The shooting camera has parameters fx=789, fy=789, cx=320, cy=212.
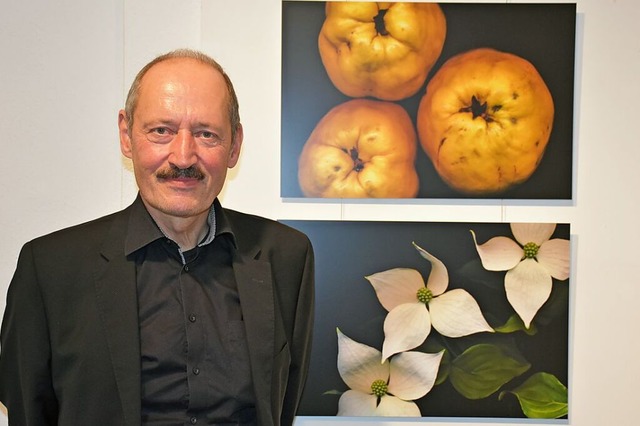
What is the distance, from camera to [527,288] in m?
2.07

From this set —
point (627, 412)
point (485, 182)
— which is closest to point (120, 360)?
point (485, 182)

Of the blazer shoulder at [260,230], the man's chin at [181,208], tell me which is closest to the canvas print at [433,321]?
the blazer shoulder at [260,230]

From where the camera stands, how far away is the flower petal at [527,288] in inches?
81.4

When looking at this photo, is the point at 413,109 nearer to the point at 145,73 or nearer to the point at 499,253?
the point at 499,253

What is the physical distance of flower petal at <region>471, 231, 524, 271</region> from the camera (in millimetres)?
2059

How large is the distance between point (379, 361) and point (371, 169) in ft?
1.64

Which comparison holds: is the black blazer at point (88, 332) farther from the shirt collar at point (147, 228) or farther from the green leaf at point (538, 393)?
the green leaf at point (538, 393)

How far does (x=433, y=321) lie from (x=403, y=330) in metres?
0.08

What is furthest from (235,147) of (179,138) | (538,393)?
(538,393)

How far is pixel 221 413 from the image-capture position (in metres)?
1.54

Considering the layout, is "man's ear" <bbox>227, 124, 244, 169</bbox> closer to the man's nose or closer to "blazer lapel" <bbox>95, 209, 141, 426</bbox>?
the man's nose

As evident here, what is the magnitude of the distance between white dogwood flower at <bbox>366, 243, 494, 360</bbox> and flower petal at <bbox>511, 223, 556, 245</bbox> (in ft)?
0.67

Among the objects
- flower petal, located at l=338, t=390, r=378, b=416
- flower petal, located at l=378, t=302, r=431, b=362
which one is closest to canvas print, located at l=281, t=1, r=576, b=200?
flower petal, located at l=378, t=302, r=431, b=362

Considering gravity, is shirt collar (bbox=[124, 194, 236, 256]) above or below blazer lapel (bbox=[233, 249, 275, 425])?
above
